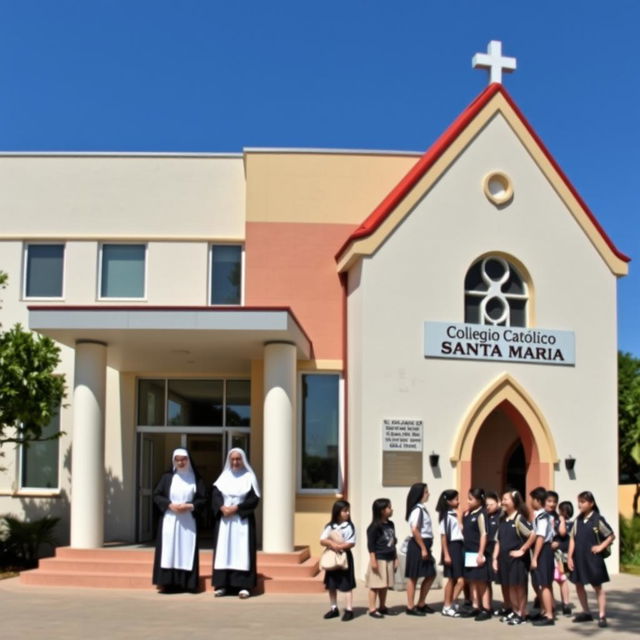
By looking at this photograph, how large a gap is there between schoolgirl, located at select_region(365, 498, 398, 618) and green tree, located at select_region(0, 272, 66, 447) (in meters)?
7.20

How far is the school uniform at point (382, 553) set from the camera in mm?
11641

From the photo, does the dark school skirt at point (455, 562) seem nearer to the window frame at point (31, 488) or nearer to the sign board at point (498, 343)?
the sign board at point (498, 343)

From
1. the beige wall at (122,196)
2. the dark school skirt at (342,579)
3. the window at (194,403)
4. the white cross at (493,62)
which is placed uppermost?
the white cross at (493,62)

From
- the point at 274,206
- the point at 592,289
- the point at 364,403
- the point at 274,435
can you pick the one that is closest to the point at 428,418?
the point at 364,403

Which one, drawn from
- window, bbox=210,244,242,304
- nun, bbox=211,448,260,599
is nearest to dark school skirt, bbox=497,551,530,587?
nun, bbox=211,448,260,599

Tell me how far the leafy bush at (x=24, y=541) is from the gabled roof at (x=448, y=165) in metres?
7.38

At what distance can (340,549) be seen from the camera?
38.3 ft

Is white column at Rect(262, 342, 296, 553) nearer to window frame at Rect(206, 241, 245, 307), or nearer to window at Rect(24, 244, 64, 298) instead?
window frame at Rect(206, 241, 245, 307)

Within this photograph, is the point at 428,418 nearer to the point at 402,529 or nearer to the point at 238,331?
the point at 402,529

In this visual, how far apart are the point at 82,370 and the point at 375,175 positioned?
7034mm

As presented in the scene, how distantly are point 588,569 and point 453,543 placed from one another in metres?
1.64

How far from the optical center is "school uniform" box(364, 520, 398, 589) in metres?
11.6

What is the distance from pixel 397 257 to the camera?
16.7m

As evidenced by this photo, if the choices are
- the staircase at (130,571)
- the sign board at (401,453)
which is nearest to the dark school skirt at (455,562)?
the staircase at (130,571)
